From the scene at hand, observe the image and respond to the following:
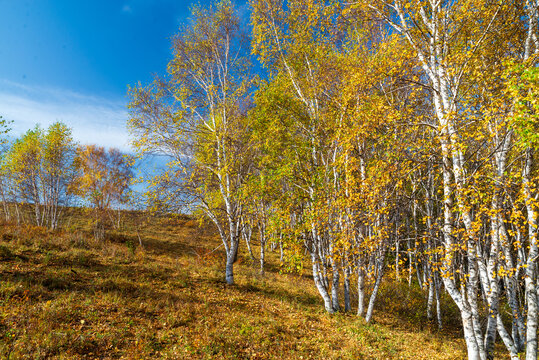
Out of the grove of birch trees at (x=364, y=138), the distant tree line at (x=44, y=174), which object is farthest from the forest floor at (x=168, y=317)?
the distant tree line at (x=44, y=174)

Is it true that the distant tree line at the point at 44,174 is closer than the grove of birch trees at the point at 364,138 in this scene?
No

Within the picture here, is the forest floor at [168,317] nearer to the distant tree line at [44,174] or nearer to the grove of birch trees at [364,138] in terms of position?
the grove of birch trees at [364,138]

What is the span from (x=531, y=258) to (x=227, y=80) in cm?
1464

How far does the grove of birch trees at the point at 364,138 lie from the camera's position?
20.9ft

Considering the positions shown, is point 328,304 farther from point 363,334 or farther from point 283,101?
point 283,101

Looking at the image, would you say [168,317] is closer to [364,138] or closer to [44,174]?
[364,138]

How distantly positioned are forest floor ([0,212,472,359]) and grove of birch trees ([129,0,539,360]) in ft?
5.20

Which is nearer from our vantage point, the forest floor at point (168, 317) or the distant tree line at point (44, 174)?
the forest floor at point (168, 317)

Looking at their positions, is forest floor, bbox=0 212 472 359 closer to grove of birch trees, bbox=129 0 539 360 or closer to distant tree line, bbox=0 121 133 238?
grove of birch trees, bbox=129 0 539 360

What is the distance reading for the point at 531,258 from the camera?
5.70 metres

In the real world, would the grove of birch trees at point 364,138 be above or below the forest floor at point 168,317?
above

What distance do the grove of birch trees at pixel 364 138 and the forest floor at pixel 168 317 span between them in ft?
5.20

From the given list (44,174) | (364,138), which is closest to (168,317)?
(364,138)

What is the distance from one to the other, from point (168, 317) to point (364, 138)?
972 centimetres
